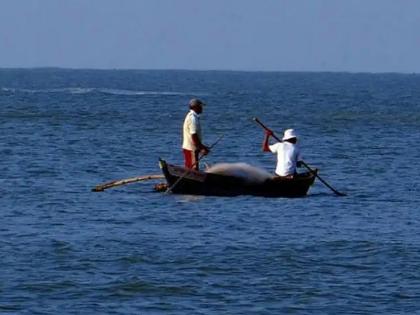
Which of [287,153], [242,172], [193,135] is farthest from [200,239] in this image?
[242,172]

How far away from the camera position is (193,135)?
2816 centimetres

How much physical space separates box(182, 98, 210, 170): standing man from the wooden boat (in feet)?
1.25

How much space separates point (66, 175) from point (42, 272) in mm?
14186

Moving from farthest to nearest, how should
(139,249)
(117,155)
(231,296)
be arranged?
(117,155), (139,249), (231,296)

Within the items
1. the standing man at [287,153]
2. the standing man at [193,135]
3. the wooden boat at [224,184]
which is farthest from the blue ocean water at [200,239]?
the standing man at [193,135]

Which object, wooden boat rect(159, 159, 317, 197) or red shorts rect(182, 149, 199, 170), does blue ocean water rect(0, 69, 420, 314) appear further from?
red shorts rect(182, 149, 199, 170)

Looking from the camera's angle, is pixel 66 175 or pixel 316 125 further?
pixel 316 125

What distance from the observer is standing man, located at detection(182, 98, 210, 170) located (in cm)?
2803

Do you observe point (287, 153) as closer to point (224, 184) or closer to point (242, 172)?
point (242, 172)

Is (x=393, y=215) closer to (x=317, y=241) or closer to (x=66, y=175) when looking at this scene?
(x=317, y=241)

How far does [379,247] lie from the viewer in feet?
74.9

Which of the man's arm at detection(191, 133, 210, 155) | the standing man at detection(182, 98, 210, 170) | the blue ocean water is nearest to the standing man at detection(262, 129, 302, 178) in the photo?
the blue ocean water

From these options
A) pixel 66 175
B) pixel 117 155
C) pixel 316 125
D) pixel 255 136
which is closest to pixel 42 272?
pixel 66 175

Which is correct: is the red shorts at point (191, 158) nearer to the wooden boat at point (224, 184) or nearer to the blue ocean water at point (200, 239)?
the wooden boat at point (224, 184)
